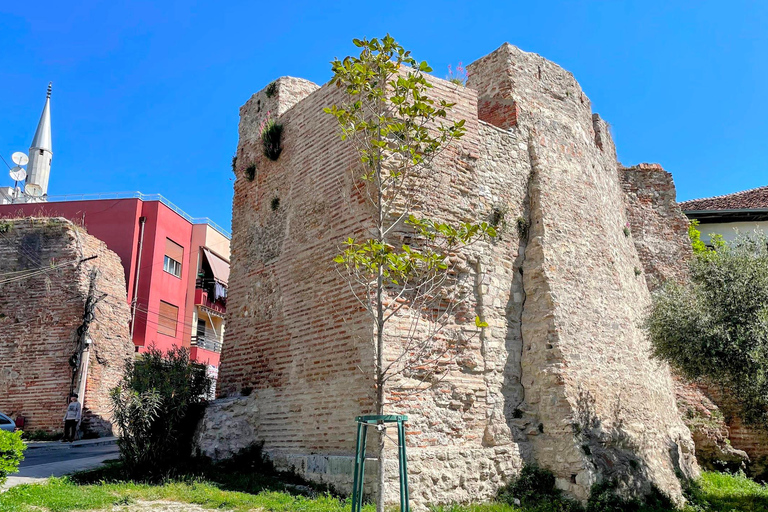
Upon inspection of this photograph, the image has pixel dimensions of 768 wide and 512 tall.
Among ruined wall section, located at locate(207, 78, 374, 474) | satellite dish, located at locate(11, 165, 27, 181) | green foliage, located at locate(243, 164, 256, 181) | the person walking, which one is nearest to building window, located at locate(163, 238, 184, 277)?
satellite dish, located at locate(11, 165, 27, 181)

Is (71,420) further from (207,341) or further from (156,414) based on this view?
(207,341)

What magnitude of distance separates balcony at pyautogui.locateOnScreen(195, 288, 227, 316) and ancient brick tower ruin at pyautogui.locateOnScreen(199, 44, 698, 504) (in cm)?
1704

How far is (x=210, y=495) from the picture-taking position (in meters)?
7.57

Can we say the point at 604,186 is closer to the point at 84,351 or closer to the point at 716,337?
the point at 716,337

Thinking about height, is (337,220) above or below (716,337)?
above

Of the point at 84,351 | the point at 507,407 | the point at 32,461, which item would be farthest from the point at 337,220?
the point at 84,351

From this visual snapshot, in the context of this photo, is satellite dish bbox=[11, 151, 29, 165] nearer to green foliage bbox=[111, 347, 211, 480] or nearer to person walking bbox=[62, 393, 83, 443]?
person walking bbox=[62, 393, 83, 443]

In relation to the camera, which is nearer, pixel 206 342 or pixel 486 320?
pixel 486 320

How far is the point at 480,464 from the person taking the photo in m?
8.30

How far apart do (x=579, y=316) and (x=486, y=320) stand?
1.83 meters

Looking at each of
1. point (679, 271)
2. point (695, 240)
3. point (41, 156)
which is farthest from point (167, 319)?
point (41, 156)

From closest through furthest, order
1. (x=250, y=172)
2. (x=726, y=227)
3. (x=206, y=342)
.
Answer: (x=250, y=172), (x=726, y=227), (x=206, y=342)

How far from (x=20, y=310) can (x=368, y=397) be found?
43.7ft

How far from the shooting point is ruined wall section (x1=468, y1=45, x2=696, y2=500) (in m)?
8.93
